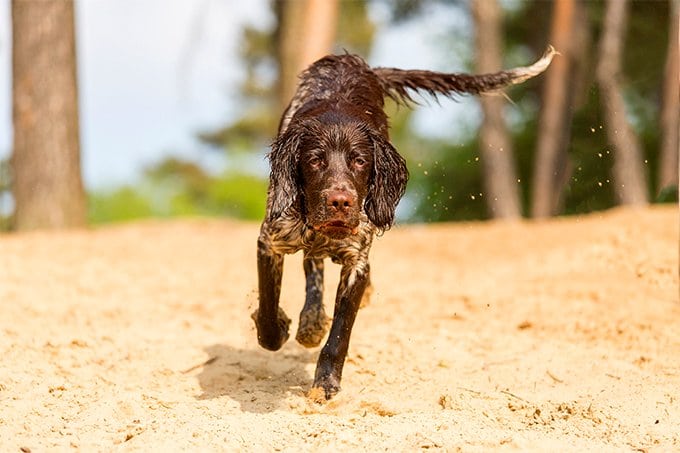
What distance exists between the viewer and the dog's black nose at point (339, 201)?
5.57 meters

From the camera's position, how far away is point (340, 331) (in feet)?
20.2

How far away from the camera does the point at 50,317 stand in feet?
26.1

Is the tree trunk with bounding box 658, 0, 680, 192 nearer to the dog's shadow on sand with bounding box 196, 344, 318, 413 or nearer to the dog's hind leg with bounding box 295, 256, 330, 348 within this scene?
the dog's shadow on sand with bounding box 196, 344, 318, 413

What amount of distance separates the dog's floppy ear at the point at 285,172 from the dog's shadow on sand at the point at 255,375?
106 cm

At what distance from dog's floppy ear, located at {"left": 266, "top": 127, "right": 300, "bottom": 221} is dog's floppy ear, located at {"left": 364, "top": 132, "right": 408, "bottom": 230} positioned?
43 cm

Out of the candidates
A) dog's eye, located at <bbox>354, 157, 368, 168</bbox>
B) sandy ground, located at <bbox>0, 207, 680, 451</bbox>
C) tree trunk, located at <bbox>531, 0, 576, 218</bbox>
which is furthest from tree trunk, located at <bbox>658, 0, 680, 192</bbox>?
dog's eye, located at <bbox>354, 157, 368, 168</bbox>

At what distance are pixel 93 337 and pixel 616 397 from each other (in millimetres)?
3522

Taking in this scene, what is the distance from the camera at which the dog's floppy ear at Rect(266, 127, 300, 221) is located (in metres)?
6.02

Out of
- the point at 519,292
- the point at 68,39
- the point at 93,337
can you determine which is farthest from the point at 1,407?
the point at 68,39

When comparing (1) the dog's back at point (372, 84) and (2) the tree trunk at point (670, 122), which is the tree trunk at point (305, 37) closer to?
(2) the tree trunk at point (670, 122)

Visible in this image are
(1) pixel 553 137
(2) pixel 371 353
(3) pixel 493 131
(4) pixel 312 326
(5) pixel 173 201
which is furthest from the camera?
(5) pixel 173 201

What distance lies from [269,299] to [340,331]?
0.54 meters

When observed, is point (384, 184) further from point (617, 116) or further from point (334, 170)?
point (617, 116)

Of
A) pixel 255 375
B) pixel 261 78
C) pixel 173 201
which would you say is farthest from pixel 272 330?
pixel 261 78
